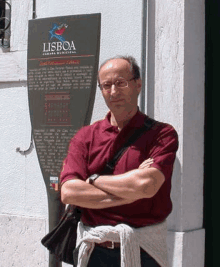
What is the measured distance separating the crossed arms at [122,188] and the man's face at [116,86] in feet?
1.37

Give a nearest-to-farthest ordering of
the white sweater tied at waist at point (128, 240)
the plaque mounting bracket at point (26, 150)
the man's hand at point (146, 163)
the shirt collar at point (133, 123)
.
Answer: the white sweater tied at waist at point (128, 240) < the man's hand at point (146, 163) < the shirt collar at point (133, 123) < the plaque mounting bracket at point (26, 150)

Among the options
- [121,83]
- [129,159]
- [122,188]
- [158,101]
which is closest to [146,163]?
[129,159]

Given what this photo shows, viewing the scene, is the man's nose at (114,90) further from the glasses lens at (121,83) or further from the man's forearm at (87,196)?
the man's forearm at (87,196)

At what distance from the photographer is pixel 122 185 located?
372cm

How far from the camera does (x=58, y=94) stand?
20.3 feet

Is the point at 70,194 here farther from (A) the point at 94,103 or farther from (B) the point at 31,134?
(B) the point at 31,134

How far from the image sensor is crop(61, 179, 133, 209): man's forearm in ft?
12.2

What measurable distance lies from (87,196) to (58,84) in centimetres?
260

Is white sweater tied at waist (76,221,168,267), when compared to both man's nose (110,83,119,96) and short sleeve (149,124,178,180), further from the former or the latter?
man's nose (110,83,119,96)

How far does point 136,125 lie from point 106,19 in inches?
98.5

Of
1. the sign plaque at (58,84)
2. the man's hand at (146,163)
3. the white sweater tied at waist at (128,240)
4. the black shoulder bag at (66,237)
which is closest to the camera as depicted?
the white sweater tied at waist at (128,240)

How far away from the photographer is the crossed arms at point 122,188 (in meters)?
3.69

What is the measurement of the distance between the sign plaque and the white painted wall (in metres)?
0.14

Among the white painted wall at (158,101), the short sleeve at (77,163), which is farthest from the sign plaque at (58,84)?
the short sleeve at (77,163)
